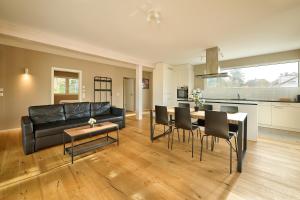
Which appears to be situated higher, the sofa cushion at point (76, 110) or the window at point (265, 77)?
the window at point (265, 77)

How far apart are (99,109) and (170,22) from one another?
10.9ft

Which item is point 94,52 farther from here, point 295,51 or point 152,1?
point 295,51

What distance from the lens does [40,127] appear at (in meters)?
2.84

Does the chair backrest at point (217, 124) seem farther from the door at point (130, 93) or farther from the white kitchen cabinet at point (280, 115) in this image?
the door at point (130, 93)

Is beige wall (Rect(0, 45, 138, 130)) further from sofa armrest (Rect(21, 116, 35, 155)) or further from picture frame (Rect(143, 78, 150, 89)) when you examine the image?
picture frame (Rect(143, 78, 150, 89))

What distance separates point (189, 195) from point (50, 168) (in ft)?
6.88

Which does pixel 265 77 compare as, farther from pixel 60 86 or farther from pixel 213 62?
pixel 60 86

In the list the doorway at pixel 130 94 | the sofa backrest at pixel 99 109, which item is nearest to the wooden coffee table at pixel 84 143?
the sofa backrest at pixel 99 109

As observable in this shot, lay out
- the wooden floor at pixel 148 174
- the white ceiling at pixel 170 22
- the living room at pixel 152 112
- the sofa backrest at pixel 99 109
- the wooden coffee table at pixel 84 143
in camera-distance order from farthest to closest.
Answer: the sofa backrest at pixel 99 109, the wooden coffee table at pixel 84 143, the white ceiling at pixel 170 22, the living room at pixel 152 112, the wooden floor at pixel 148 174

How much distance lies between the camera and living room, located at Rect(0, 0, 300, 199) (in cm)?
181

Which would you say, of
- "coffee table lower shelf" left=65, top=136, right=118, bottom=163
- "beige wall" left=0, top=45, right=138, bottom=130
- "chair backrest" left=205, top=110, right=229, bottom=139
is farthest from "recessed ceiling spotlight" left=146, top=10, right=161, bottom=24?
"beige wall" left=0, top=45, right=138, bottom=130

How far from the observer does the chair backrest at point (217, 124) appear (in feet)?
7.11

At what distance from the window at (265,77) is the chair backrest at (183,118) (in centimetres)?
345

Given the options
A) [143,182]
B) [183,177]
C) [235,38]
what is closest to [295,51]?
[235,38]
